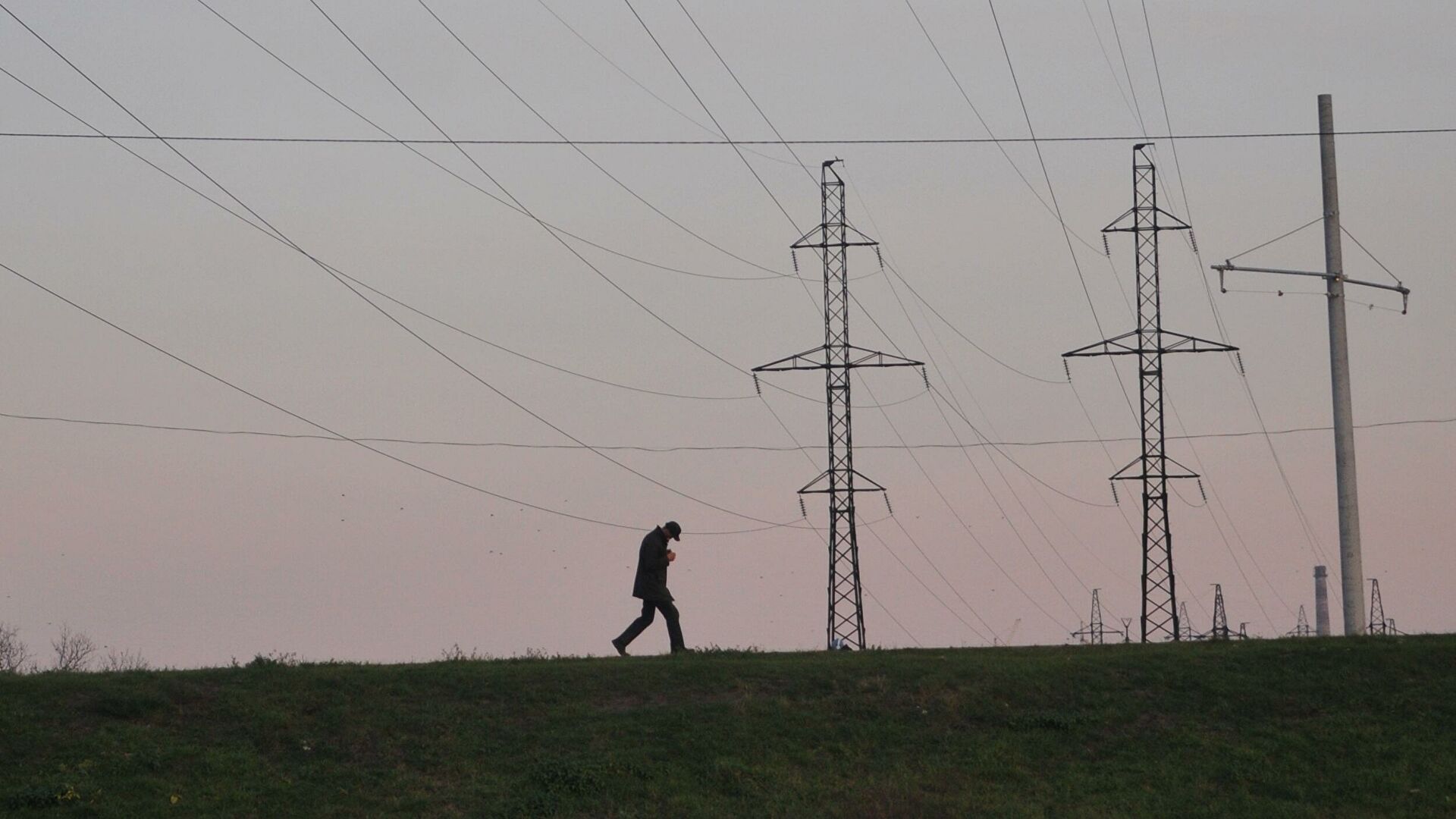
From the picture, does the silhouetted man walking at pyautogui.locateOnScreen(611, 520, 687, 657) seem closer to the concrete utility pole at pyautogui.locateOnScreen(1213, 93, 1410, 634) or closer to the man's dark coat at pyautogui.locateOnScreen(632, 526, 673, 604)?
the man's dark coat at pyautogui.locateOnScreen(632, 526, 673, 604)

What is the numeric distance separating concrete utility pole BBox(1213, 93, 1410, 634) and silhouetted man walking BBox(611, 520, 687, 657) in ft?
37.6

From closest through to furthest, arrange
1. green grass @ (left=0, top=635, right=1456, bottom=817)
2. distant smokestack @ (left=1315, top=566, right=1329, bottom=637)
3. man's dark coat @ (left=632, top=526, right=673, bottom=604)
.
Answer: green grass @ (left=0, top=635, right=1456, bottom=817), man's dark coat @ (left=632, top=526, right=673, bottom=604), distant smokestack @ (left=1315, top=566, right=1329, bottom=637)

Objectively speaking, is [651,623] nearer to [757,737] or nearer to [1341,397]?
[757,737]

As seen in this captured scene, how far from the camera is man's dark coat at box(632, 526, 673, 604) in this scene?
2611cm

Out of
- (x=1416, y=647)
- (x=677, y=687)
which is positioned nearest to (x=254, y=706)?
(x=677, y=687)

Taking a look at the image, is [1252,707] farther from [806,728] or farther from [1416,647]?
[806,728]

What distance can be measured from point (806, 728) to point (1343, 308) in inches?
660

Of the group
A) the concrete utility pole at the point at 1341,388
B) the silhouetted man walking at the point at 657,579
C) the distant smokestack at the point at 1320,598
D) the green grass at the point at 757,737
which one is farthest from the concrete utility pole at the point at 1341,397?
the distant smokestack at the point at 1320,598

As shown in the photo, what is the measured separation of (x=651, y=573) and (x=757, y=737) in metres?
5.80

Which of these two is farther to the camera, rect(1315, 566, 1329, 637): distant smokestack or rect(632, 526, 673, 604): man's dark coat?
rect(1315, 566, 1329, 637): distant smokestack

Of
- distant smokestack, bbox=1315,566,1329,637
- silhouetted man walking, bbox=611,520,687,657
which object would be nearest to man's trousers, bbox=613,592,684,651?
silhouetted man walking, bbox=611,520,687,657

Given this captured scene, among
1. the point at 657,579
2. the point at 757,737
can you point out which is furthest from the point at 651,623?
the point at 757,737

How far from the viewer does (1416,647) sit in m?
23.8

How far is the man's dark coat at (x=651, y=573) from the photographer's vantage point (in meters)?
26.1
